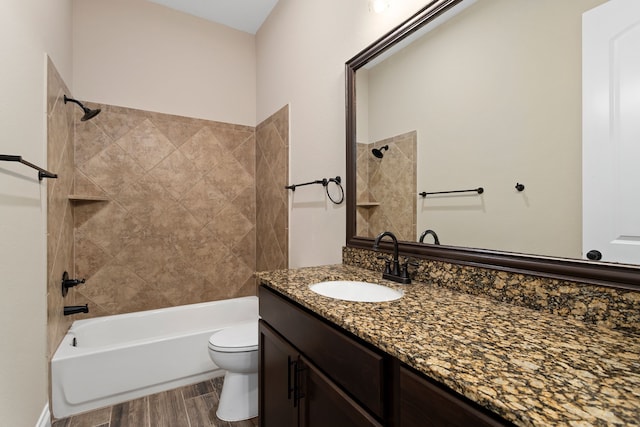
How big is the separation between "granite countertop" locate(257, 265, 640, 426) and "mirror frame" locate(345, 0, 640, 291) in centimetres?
12

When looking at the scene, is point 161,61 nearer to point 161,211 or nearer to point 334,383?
point 161,211

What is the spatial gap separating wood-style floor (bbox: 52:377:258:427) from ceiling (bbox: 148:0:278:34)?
301 cm

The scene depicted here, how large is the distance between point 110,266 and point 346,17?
2.49 metres

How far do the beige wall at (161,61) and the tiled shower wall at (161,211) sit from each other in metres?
0.13

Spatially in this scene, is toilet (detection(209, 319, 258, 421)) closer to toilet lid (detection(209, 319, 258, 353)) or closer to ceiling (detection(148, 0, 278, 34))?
toilet lid (detection(209, 319, 258, 353))

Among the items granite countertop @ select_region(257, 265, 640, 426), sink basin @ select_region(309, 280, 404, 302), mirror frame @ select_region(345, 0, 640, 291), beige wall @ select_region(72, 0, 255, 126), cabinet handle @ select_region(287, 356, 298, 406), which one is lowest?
cabinet handle @ select_region(287, 356, 298, 406)

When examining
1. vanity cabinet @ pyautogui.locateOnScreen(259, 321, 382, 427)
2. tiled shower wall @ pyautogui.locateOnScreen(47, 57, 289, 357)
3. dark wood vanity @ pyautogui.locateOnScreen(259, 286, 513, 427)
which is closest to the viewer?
dark wood vanity @ pyautogui.locateOnScreen(259, 286, 513, 427)

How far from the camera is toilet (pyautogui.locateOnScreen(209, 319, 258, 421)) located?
176 cm

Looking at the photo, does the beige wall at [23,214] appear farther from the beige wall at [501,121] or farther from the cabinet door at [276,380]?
the beige wall at [501,121]

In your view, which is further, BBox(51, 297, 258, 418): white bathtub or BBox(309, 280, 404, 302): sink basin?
BBox(51, 297, 258, 418): white bathtub

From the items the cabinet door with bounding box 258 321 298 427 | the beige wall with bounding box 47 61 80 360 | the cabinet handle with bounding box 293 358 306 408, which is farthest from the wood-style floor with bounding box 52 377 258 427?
the cabinet handle with bounding box 293 358 306 408

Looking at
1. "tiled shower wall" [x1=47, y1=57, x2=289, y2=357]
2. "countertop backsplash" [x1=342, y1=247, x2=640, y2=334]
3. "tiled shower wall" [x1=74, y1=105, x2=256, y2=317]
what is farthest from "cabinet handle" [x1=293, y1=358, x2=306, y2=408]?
"tiled shower wall" [x1=74, y1=105, x2=256, y2=317]

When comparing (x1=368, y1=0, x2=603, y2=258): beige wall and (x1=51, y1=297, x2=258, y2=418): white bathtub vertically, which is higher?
(x1=368, y1=0, x2=603, y2=258): beige wall

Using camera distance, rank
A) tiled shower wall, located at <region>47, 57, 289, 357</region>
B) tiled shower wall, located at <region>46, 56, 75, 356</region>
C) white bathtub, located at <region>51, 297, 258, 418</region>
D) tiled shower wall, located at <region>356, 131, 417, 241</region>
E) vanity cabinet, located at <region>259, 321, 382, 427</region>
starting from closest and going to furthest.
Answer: vanity cabinet, located at <region>259, 321, 382, 427</region> < tiled shower wall, located at <region>356, 131, 417, 241</region> < tiled shower wall, located at <region>46, 56, 75, 356</region> < white bathtub, located at <region>51, 297, 258, 418</region> < tiled shower wall, located at <region>47, 57, 289, 357</region>
